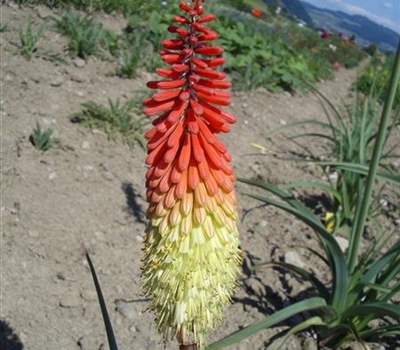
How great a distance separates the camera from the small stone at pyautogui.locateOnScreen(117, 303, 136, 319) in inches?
120

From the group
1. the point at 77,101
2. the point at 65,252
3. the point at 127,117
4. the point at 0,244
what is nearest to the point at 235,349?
the point at 65,252

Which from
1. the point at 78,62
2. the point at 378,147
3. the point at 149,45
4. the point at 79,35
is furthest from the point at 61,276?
the point at 149,45

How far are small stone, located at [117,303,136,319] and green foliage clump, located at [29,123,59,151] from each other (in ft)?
5.53

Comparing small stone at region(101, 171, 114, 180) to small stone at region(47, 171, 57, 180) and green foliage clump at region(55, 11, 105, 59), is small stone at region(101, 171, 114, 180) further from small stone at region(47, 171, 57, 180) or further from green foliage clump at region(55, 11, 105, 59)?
green foliage clump at region(55, 11, 105, 59)

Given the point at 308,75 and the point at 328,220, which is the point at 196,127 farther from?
the point at 308,75

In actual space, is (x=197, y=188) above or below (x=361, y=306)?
above

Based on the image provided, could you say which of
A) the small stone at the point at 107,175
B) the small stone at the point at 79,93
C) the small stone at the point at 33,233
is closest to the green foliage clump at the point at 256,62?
the small stone at the point at 79,93

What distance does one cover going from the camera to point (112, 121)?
16.0 feet

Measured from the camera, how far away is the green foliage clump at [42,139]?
13.5ft

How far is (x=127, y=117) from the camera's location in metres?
4.93

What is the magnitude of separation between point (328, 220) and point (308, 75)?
4.80 metres

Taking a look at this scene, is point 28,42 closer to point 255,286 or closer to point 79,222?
point 79,222

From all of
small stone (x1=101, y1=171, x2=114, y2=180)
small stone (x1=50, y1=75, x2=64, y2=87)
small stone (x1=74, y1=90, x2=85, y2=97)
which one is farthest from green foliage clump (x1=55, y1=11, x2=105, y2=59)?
small stone (x1=101, y1=171, x2=114, y2=180)

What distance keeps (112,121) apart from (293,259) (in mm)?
2183
